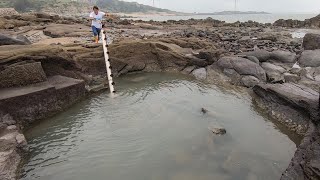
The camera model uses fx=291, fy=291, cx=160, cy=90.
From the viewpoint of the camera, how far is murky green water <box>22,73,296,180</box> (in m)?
6.31

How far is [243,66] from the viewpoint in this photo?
13.4m

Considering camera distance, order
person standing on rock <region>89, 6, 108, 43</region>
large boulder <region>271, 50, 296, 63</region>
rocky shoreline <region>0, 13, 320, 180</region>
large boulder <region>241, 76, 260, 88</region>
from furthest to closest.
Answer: large boulder <region>271, 50, 296, 63</region> → person standing on rock <region>89, 6, 108, 43</region> → large boulder <region>241, 76, 260, 88</region> → rocky shoreline <region>0, 13, 320, 180</region>

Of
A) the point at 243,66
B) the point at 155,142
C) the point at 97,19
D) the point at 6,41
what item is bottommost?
the point at 155,142

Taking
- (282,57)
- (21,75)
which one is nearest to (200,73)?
(282,57)

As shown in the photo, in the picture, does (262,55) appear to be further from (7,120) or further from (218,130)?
(7,120)

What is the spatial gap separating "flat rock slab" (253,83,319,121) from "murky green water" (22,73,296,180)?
756mm

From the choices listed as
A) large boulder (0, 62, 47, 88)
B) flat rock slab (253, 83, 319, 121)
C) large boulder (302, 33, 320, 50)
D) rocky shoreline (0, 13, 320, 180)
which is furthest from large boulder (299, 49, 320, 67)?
large boulder (0, 62, 47, 88)

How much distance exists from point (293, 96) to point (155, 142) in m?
4.79

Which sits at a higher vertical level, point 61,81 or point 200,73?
point 61,81

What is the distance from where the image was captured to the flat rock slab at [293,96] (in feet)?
27.0

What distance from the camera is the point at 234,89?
40.9 ft

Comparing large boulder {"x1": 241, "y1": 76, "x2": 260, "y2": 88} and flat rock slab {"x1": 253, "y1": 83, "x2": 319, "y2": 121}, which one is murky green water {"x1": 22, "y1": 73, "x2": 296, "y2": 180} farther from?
large boulder {"x1": 241, "y1": 76, "x2": 260, "y2": 88}

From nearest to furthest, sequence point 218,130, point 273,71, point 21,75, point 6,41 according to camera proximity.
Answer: point 218,130 < point 21,75 < point 6,41 < point 273,71

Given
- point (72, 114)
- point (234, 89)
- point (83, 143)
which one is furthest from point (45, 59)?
point (234, 89)
